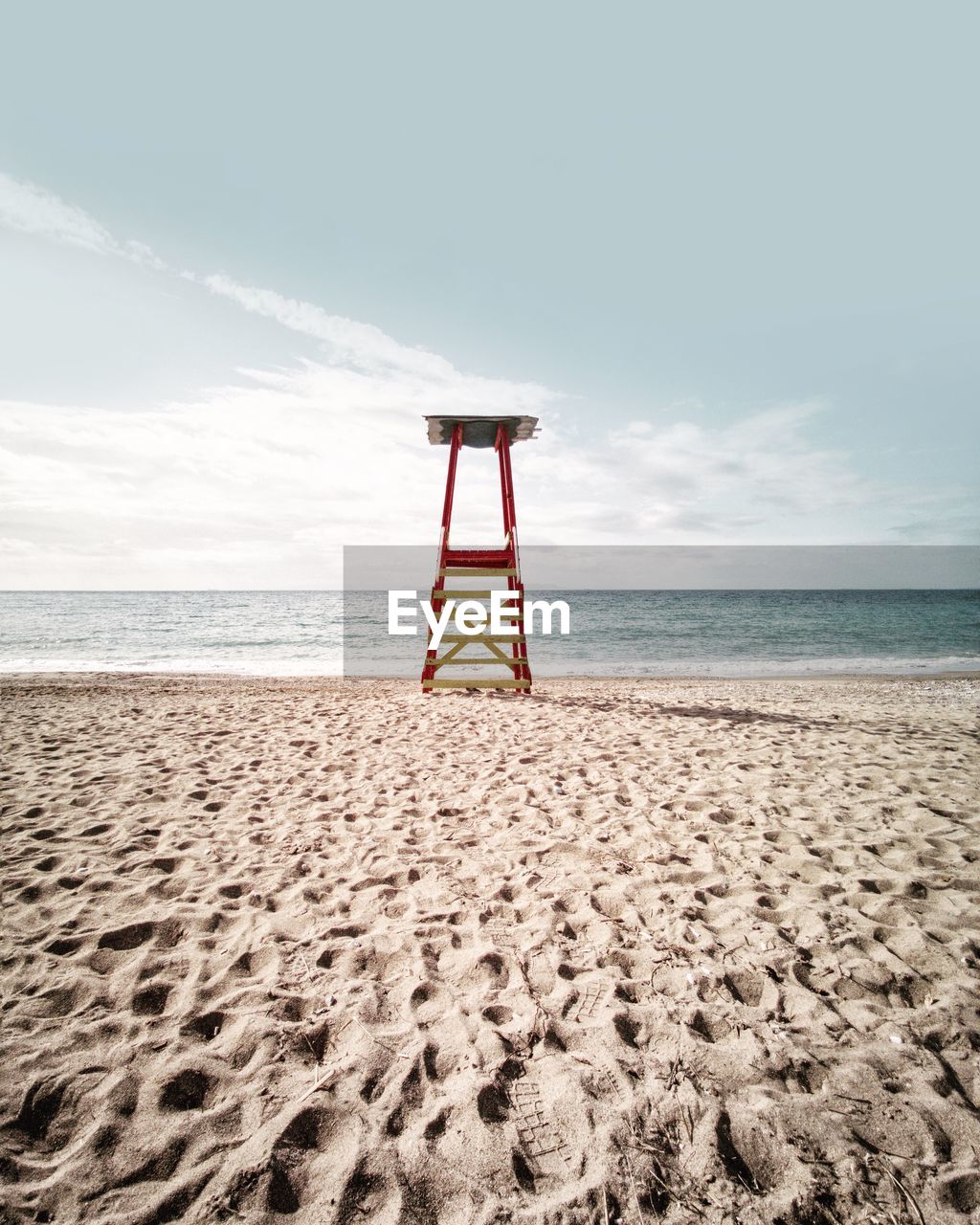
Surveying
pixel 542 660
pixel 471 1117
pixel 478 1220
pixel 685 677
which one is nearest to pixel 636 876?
pixel 471 1117

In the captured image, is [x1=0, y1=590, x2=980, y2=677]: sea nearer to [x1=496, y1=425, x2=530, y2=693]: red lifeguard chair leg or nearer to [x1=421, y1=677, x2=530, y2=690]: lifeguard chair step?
[x1=421, y1=677, x2=530, y2=690]: lifeguard chair step

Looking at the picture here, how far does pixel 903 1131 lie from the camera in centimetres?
212

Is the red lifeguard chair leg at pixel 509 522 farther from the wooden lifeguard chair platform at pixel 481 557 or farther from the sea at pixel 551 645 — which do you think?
the sea at pixel 551 645

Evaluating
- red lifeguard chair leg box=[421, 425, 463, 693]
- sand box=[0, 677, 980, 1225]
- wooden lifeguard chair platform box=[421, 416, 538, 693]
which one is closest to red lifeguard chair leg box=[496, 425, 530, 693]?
wooden lifeguard chair platform box=[421, 416, 538, 693]

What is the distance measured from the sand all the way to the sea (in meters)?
14.3

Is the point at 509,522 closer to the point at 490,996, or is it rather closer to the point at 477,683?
the point at 477,683

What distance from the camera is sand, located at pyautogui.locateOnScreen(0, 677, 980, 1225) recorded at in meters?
1.97

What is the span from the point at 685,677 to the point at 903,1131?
56.9 ft

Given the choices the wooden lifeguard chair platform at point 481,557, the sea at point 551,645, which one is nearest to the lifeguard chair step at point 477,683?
the wooden lifeguard chair platform at point 481,557

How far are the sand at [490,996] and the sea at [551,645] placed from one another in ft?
46.8

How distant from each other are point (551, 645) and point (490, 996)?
80.0 feet

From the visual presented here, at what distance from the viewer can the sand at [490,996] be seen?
1973 millimetres

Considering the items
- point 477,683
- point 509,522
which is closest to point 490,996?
point 477,683

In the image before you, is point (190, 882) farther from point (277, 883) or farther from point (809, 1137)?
point (809, 1137)
